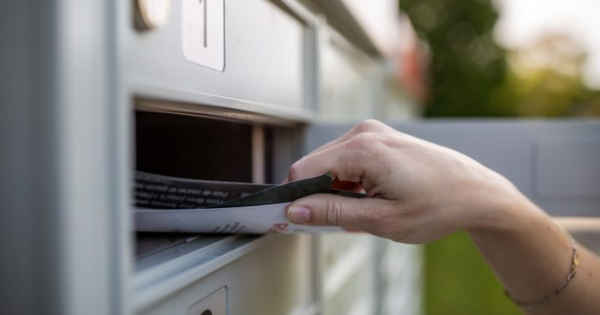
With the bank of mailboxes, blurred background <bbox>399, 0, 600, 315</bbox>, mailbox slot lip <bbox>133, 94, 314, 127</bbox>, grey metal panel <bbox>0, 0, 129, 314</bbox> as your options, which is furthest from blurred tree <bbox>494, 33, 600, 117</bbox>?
grey metal panel <bbox>0, 0, 129, 314</bbox>

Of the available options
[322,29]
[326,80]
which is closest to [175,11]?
[322,29]

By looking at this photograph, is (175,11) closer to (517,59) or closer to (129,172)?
(129,172)

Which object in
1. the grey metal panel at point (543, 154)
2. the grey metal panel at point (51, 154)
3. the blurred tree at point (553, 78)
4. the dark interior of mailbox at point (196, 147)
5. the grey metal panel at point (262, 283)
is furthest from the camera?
the blurred tree at point (553, 78)

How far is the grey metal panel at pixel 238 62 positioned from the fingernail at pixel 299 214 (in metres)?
0.20

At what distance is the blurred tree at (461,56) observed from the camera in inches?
652

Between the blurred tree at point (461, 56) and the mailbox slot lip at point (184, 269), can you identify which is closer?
the mailbox slot lip at point (184, 269)

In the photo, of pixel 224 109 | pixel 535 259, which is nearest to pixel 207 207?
pixel 224 109

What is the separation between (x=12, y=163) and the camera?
19.4 inches

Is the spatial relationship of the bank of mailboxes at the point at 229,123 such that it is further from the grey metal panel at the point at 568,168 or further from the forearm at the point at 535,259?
the grey metal panel at the point at 568,168

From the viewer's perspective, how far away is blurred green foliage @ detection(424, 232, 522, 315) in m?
5.59

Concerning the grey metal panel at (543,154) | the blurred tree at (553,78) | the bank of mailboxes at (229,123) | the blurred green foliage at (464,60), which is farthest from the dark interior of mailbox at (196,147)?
the blurred tree at (553,78)

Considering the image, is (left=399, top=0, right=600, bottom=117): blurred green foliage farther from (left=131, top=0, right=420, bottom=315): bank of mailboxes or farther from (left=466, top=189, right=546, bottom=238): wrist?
(left=466, top=189, right=546, bottom=238): wrist

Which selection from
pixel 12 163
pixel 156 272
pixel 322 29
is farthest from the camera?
pixel 322 29

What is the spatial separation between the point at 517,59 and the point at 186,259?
23310 millimetres
